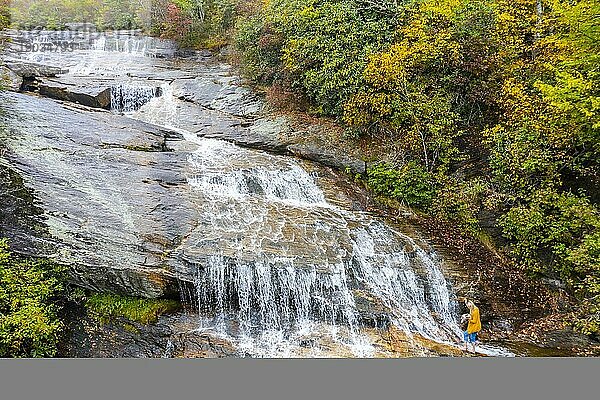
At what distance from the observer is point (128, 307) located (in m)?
5.02

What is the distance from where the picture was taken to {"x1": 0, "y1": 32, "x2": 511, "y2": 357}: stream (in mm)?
5027

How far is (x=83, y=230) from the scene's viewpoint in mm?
5230

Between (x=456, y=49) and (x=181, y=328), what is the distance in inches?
198

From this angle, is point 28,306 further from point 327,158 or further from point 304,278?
point 327,158

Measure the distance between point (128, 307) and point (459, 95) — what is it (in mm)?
5055

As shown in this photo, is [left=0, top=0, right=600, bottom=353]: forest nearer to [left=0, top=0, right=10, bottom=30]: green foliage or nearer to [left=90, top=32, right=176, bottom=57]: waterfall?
[left=0, top=0, right=10, bottom=30]: green foliage

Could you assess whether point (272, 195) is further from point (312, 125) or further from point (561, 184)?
point (561, 184)

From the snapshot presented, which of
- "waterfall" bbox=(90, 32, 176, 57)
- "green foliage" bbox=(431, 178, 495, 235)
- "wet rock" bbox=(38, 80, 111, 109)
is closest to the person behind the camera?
"green foliage" bbox=(431, 178, 495, 235)

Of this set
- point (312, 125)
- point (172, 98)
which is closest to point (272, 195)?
point (312, 125)

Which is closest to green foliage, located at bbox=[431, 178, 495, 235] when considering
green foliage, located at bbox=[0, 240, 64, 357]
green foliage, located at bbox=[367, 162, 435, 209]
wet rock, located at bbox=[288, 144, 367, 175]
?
green foliage, located at bbox=[367, 162, 435, 209]

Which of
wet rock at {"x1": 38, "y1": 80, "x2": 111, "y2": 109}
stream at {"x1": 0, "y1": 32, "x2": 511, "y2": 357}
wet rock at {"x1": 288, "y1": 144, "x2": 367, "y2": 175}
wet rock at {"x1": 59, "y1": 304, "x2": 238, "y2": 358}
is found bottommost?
wet rock at {"x1": 59, "y1": 304, "x2": 238, "y2": 358}

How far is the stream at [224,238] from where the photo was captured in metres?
5.03

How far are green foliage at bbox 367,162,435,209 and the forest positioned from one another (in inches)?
0.6

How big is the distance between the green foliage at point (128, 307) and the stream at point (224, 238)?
10cm
